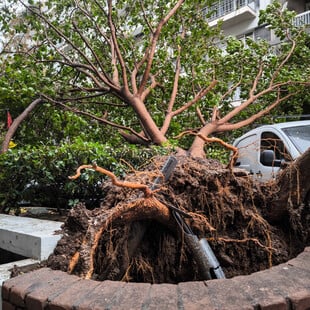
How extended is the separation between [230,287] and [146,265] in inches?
43.3

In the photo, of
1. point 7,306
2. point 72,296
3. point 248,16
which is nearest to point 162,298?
point 72,296

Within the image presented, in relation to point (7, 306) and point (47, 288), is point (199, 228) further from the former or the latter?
point (7, 306)

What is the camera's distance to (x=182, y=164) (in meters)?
2.59

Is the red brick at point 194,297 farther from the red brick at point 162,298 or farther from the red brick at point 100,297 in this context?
the red brick at point 100,297

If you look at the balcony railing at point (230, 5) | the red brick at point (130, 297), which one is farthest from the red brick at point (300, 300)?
the balcony railing at point (230, 5)

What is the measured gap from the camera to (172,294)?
139cm

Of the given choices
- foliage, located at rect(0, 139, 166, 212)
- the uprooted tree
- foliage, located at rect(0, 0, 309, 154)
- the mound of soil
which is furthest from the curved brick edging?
foliage, located at rect(0, 0, 309, 154)

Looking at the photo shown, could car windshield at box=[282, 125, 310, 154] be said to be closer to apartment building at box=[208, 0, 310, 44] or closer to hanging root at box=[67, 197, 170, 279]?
hanging root at box=[67, 197, 170, 279]

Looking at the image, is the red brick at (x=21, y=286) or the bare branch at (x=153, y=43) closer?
the red brick at (x=21, y=286)

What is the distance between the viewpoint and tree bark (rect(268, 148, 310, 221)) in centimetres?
230

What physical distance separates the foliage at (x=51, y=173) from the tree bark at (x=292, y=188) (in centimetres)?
177

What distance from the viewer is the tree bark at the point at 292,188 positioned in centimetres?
230

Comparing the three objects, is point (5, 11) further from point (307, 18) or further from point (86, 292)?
point (307, 18)

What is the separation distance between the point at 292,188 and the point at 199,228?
0.72m
